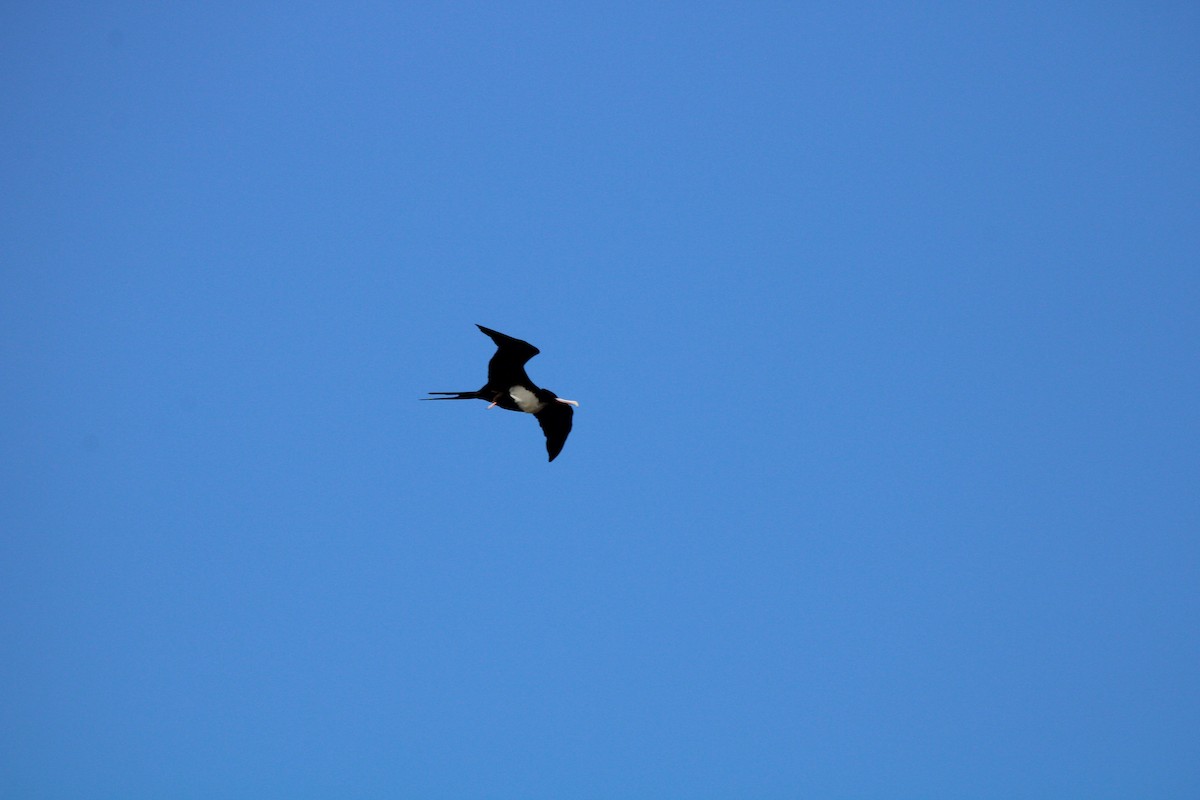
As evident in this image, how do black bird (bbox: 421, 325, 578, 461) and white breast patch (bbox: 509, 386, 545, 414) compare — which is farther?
white breast patch (bbox: 509, 386, 545, 414)

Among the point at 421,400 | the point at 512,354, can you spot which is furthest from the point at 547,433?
the point at 421,400

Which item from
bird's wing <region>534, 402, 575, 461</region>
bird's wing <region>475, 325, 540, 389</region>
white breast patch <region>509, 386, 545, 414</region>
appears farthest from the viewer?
bird's wing <region>534, 402, 575, 461</region>

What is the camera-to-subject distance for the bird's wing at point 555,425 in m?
16.3

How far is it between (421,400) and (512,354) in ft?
6.13

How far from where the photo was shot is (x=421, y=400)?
13391 millimetres

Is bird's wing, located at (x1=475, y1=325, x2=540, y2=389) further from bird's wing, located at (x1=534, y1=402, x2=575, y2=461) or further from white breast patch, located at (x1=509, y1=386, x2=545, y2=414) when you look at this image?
bird's wing, located at (x1=534, y1=402, x2=575, y2=461)

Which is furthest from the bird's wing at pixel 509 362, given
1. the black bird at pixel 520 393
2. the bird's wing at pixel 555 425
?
the bird's wing at pixel 555 425

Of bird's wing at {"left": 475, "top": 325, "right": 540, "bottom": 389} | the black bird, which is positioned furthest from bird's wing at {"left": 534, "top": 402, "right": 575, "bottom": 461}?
bird's wing at {"left": 475, "top": 325, "right": 540, "bottom": 389}

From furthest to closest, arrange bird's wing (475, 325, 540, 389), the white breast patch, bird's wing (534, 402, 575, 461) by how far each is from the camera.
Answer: bird's wing (534, 402, 575, 461), the white breast patch, bird's wing (475, 325, 540, 389)

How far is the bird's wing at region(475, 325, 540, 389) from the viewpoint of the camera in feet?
46.8

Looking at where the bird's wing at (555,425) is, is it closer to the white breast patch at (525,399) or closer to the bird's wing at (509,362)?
the white breast patch at (525,399)

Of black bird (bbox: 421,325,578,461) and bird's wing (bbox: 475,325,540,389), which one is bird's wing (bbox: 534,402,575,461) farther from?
bird's wing (bbox: 475,325,540,389)

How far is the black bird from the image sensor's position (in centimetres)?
1447

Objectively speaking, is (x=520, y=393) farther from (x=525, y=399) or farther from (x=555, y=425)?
(x=555, y=425)
